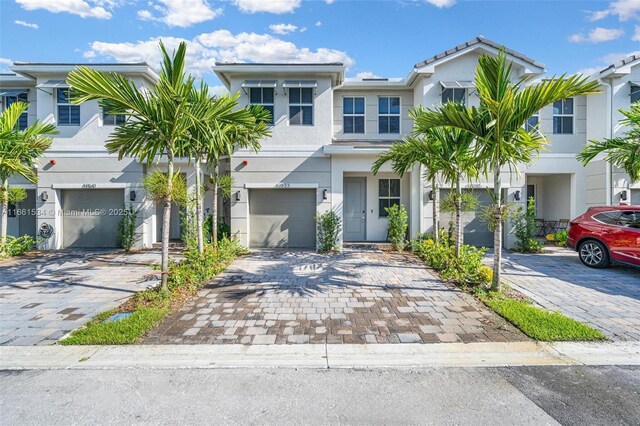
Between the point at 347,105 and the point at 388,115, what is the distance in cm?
158

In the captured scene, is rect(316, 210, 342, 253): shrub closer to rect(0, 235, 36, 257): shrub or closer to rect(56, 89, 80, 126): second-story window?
rect(56, 89, 80, 126): second-story window

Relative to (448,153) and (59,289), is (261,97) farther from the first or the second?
(59,289)

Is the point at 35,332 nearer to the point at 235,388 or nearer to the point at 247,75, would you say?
the point at 235,388

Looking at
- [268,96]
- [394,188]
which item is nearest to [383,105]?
[394,188]

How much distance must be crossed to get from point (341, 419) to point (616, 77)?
580 inches

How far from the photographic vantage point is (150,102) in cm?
564

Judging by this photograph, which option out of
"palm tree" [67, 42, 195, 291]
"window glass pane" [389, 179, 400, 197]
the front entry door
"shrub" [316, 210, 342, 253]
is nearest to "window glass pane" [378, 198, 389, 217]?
"window glass pane" [389, 179, 400, 197]

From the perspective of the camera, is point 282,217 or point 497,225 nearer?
point 497,225

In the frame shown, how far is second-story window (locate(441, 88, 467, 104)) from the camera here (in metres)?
11.2

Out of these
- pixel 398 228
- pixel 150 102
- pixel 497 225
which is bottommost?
pixel 398 228

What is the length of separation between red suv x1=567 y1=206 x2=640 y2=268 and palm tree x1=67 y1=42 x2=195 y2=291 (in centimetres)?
981

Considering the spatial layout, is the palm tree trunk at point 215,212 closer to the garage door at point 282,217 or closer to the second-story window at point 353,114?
the garage door at point 282,217

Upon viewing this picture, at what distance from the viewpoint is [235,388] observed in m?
3.27

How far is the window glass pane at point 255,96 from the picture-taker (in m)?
11.1
